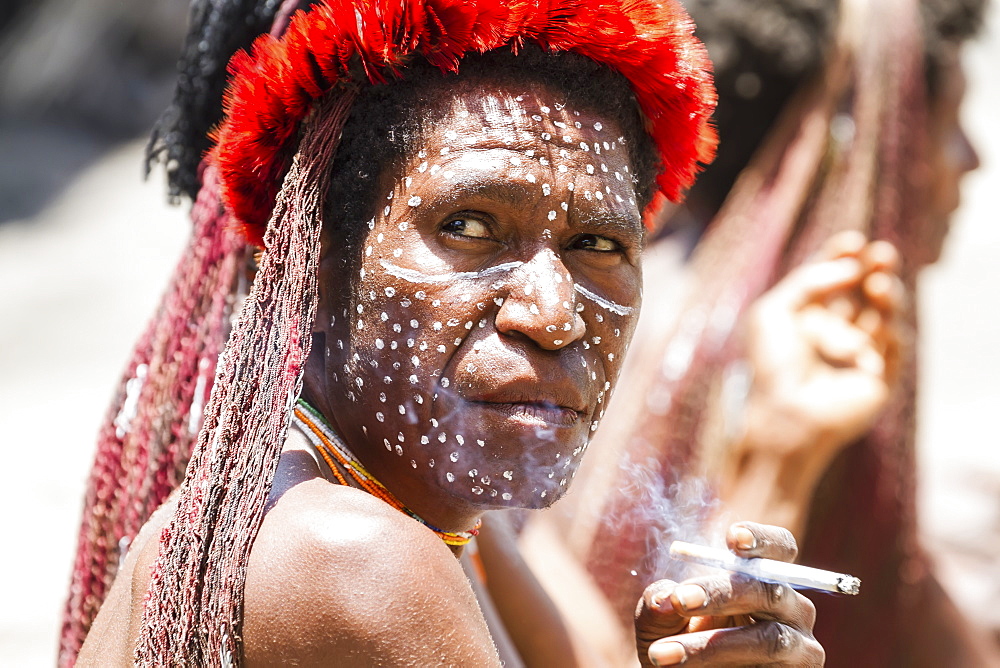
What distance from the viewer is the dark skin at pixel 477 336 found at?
1.51 m

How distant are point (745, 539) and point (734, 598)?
8 cm

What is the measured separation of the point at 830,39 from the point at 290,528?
349 centimetres

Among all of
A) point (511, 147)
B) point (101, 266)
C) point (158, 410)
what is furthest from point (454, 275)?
point (101, 266)

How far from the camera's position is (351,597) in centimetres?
133

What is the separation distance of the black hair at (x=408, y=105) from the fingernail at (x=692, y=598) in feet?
2.27

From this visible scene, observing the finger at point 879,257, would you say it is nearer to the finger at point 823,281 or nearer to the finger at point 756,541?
the finger at point 823,281

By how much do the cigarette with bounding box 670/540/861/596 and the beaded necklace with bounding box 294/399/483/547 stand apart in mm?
392

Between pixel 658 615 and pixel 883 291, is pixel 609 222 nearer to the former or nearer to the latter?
pixel 658 615

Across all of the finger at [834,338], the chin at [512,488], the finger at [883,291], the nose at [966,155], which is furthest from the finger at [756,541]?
the nose at [966,155]

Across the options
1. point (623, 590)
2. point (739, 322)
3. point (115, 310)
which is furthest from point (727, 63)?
point (115, 310)

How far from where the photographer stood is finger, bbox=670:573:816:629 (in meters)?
1.45

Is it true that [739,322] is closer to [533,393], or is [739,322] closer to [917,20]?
[917,20]

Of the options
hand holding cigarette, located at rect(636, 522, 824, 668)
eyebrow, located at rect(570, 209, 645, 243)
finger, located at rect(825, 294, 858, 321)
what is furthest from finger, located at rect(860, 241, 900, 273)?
hand holding cigarette, located at rect(636, 522, 824, 668)

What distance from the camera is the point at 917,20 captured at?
13.5 feet
